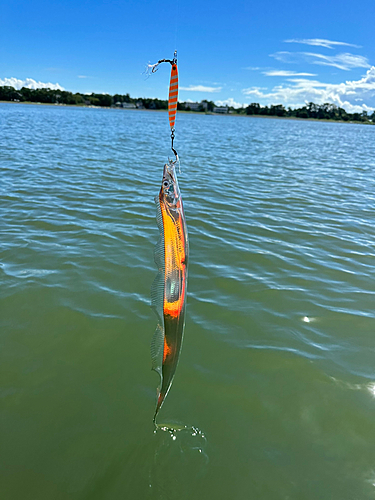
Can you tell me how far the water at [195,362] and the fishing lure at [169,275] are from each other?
1051mm

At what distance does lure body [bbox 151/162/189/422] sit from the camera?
2467 millimetres

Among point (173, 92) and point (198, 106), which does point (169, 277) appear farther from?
point (198, 106)

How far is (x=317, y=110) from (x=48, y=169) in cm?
19858

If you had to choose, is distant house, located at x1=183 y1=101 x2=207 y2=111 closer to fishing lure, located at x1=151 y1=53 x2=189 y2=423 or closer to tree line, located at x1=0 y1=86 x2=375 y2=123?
tree line, located at x1=0 y1=86 x2=375 y2=123

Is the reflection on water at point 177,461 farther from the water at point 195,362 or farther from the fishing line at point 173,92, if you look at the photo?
the fishing line at point 173,92

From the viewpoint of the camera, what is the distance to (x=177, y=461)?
341cm

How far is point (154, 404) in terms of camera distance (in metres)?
3.98

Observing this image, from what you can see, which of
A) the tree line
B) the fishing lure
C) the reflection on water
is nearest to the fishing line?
the fishing lure

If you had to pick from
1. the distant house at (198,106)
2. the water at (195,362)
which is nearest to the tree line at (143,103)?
the distant house at (198,106)

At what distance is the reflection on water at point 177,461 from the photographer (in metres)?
3.19

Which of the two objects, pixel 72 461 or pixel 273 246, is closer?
pixel 72 461

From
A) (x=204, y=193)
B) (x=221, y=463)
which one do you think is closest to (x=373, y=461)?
(x=221, y=463)

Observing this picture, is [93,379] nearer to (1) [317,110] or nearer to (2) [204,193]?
(2) [204,193]

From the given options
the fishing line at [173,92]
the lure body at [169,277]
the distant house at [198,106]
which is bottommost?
the lure body at [169,277]
